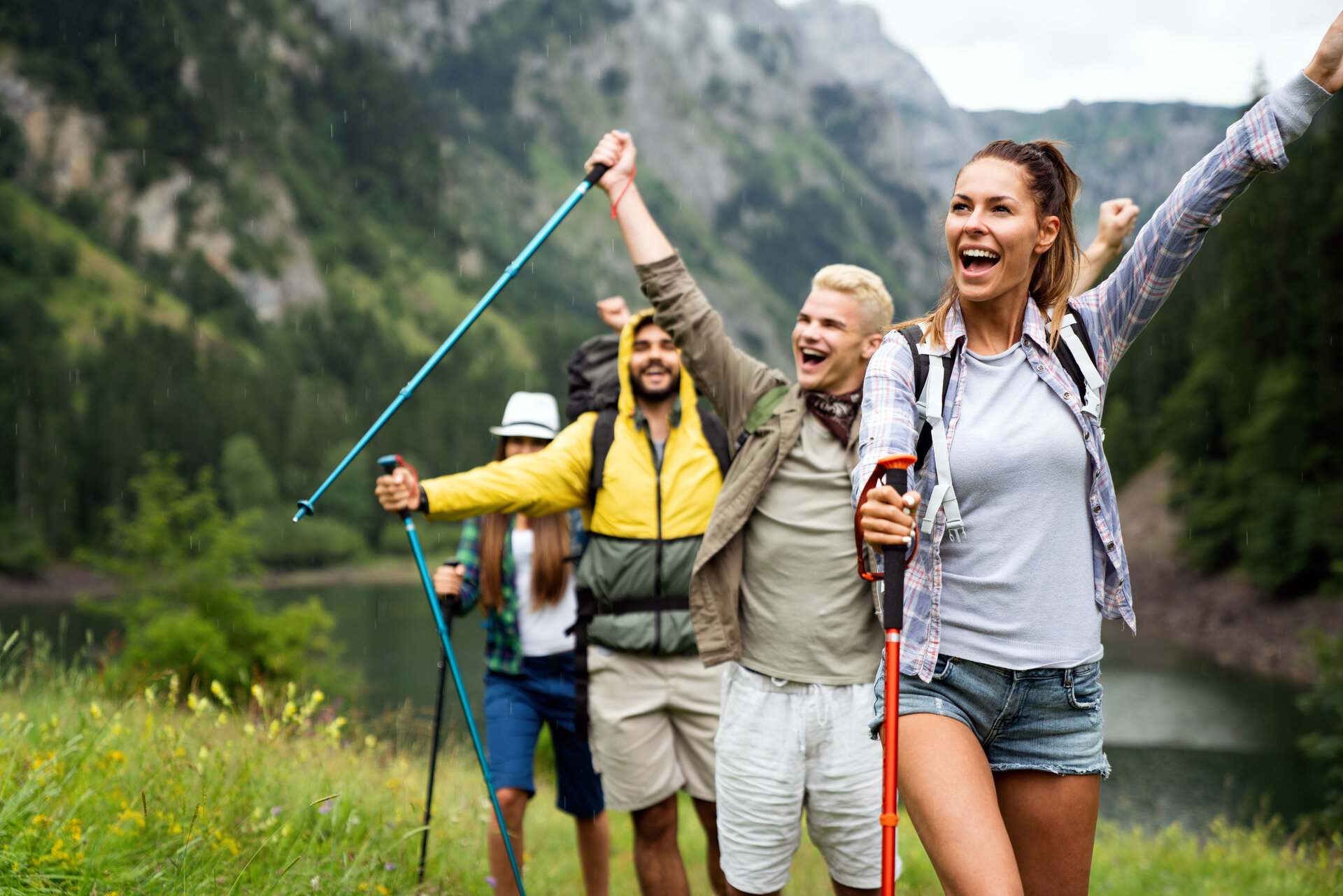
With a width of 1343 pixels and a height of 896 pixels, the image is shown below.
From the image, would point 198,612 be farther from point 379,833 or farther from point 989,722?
point 989,722

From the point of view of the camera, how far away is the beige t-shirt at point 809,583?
12.5 feet

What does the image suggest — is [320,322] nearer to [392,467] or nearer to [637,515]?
[637,515]

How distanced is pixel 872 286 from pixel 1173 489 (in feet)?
178

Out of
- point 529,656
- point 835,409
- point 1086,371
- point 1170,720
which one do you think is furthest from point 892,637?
point 1170,720

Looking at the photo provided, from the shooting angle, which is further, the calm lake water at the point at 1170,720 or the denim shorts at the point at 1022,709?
the calm lake water at the point at 1170,720

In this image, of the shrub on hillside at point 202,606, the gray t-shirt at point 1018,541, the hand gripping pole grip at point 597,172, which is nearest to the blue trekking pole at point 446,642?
the hand gripping pole grip at point 597,172

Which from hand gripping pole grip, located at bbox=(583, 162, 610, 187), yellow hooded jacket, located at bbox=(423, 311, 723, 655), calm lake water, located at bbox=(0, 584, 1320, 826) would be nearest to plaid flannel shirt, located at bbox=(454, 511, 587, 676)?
yellow hooded jacket, located at bbox=(423, 311, 723, 655)

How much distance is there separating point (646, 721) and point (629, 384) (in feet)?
4.63

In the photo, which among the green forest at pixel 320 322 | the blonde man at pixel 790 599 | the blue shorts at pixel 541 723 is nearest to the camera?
the blonde man at pixel 790 599

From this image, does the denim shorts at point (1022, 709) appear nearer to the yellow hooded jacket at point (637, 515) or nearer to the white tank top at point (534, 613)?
the yellow hooded jacket at point (637, 515)

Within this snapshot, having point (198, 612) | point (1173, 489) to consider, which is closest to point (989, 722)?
point (198, 612)

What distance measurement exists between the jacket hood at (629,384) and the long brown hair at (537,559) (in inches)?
42.8

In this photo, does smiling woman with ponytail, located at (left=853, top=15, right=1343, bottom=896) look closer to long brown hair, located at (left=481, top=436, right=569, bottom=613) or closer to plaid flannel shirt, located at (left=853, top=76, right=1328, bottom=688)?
plaid flannel shirt, located at (left=853, top=76, right=1328, bottom=688)

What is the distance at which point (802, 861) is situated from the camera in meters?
8.71
